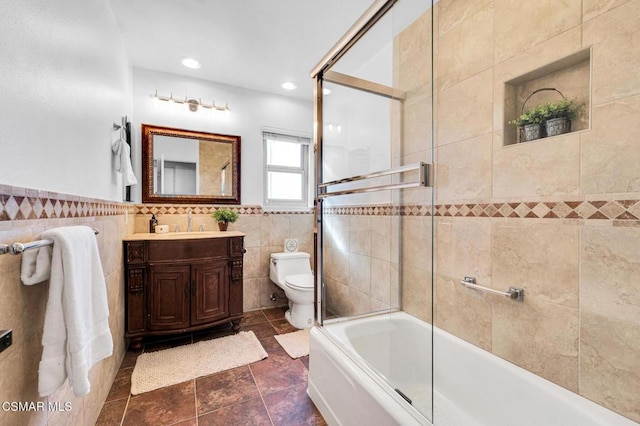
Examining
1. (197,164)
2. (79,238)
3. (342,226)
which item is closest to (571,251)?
(342,226)

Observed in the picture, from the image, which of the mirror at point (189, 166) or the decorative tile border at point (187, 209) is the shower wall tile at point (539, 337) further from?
the mirror at point (189, 166)

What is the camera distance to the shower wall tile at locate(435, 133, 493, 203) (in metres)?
1.47

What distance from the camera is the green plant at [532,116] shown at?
4.12 ft

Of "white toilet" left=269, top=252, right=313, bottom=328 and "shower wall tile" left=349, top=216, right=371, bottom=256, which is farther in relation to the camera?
"white toilet" left=269, top=252, right=313, bottom=328

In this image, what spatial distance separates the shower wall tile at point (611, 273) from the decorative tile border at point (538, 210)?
0.06 m

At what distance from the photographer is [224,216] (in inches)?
108

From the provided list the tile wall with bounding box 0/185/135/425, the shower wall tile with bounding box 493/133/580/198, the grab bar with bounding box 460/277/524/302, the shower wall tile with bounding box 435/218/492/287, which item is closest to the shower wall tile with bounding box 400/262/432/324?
the shower wall tile with bounding box 435/218/492/287

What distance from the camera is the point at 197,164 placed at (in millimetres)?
2852

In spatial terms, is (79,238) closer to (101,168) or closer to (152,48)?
(101,168)

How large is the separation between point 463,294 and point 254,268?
2.10 m

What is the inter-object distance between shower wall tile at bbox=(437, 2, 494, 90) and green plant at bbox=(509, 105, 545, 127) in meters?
0.34

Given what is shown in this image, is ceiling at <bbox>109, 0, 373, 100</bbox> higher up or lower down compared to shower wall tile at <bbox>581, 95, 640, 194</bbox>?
higher up

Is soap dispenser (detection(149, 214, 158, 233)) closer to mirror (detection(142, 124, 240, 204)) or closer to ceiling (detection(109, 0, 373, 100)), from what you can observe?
mirror (detection(142, 124, 240, 204))

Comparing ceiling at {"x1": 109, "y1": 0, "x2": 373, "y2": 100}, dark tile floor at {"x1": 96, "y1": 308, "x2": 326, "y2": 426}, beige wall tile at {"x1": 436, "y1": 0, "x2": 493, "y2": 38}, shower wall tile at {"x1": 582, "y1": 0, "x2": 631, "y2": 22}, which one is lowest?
dark tile floor at {"x1": 96, "y1": 308, "x2": 326, "y2": 426}
